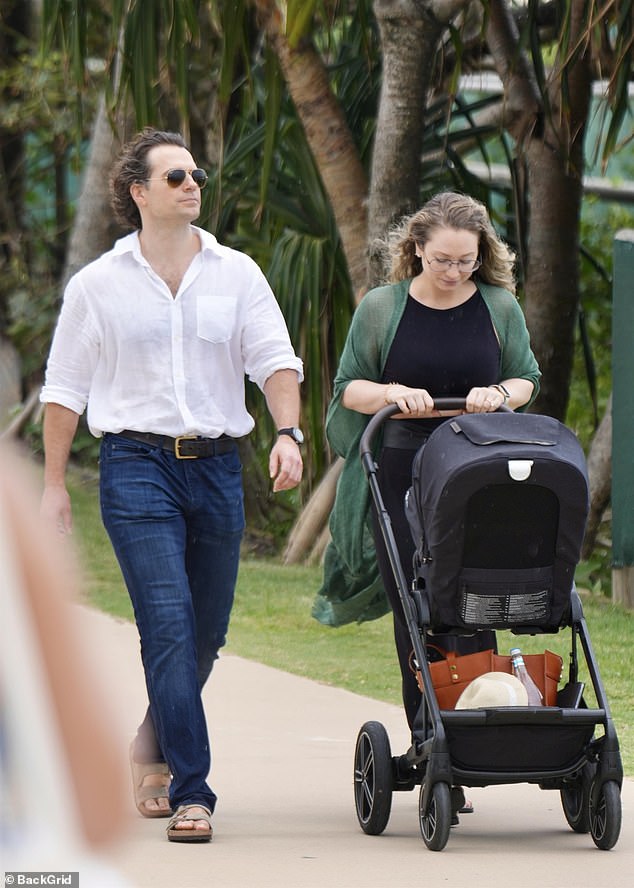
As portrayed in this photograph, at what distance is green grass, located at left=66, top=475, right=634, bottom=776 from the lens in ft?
23.5

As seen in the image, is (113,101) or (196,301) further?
(113,101)

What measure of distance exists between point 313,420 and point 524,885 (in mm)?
6470

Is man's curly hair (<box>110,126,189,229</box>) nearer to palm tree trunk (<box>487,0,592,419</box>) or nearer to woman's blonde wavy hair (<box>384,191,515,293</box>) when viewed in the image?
woman's blonde wavy hair (<box>384,191,515,293</box>)

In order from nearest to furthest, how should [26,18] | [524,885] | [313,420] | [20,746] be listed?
[20,746], [524,885], [313,420], [26,18]

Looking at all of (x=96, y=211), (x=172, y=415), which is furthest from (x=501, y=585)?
(x=96, y=211)

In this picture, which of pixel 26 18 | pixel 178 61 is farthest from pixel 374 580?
pixel 26 18

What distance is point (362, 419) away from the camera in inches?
199

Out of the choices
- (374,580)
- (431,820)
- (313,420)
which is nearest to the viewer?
(431,820)

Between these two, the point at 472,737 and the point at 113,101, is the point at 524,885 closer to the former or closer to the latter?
the point at 472,737

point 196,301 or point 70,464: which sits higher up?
point 196,301

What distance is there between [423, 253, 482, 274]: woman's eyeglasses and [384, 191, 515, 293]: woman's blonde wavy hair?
0.07m

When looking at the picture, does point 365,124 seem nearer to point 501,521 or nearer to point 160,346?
point 160,346

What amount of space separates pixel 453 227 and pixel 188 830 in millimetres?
1781

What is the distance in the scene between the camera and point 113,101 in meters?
9.36
